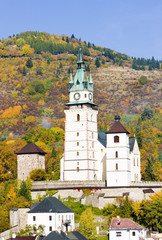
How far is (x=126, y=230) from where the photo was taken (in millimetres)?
78625

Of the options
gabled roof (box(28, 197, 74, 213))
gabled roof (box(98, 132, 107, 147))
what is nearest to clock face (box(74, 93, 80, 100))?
gabled roof (box(98, 132, 107, 147))

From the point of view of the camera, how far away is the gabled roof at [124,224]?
78625mm

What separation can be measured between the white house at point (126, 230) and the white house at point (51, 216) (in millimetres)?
5131

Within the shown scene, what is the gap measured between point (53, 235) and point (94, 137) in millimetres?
29712

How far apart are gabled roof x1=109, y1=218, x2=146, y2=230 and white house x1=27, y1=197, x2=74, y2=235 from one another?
16.8 feet

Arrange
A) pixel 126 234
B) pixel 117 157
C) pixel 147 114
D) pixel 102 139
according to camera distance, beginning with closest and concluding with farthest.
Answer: pixel 126 234
pixel 117 157
pixel 102 139
pixel 147 114

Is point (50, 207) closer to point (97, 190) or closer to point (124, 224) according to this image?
point (124, 224)

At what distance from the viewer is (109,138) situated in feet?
307

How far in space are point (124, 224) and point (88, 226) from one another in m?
4.10

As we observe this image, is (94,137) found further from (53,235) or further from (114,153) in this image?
(53,235)

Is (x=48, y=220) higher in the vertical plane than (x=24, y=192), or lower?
lower

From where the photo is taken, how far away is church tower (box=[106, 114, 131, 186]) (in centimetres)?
9238

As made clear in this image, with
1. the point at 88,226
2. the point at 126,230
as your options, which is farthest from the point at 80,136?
the point at 126,230

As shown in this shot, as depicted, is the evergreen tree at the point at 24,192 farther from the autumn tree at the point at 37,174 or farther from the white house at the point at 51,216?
the white house at the point at 51,216
